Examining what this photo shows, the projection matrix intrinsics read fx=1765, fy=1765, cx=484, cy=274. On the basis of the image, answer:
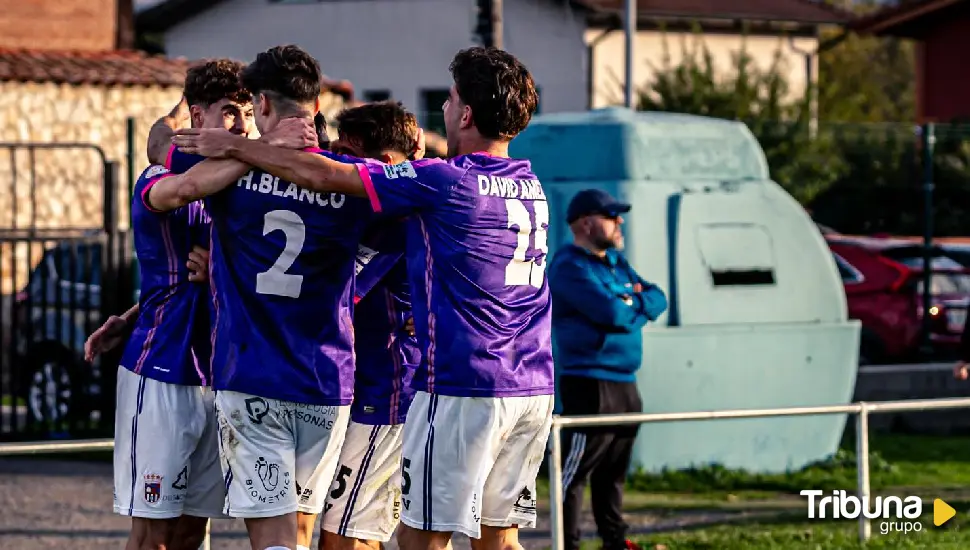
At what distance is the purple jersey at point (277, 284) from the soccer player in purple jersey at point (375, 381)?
21.1 inches

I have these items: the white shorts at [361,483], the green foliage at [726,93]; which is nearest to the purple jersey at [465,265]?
the white shorts at [361,483]

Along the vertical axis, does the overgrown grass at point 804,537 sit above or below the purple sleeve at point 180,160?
below

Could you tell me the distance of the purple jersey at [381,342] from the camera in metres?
6.48

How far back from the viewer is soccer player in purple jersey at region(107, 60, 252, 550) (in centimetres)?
624

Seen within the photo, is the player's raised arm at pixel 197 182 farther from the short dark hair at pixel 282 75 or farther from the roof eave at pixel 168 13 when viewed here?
the roof eave at pixel 168 13

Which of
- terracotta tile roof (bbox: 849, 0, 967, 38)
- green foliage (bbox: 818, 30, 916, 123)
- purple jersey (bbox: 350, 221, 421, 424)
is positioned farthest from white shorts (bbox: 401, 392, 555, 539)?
terracotta tile roof (bbox: 849, 0, 967, 38)

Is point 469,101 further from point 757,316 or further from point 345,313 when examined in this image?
point 757,316

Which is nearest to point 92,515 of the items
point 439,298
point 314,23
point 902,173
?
point 439,298

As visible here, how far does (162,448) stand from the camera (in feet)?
20.5

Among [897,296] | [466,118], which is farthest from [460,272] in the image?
[897,296]

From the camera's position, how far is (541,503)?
1103 cm

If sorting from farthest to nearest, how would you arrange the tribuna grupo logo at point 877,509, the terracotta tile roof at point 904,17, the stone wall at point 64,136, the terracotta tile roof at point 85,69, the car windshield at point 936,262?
the terracotta tile roof at point 904,17, the terracotta tile roof at point 85,69, the stone wall at point 64,136, the car windshield at point 936,262, the tribuna grupo logo at point 877,509

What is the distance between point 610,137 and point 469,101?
20.3ft

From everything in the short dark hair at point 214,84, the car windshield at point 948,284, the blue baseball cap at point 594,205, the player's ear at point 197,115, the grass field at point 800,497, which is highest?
the short dark hair at point 214,84
